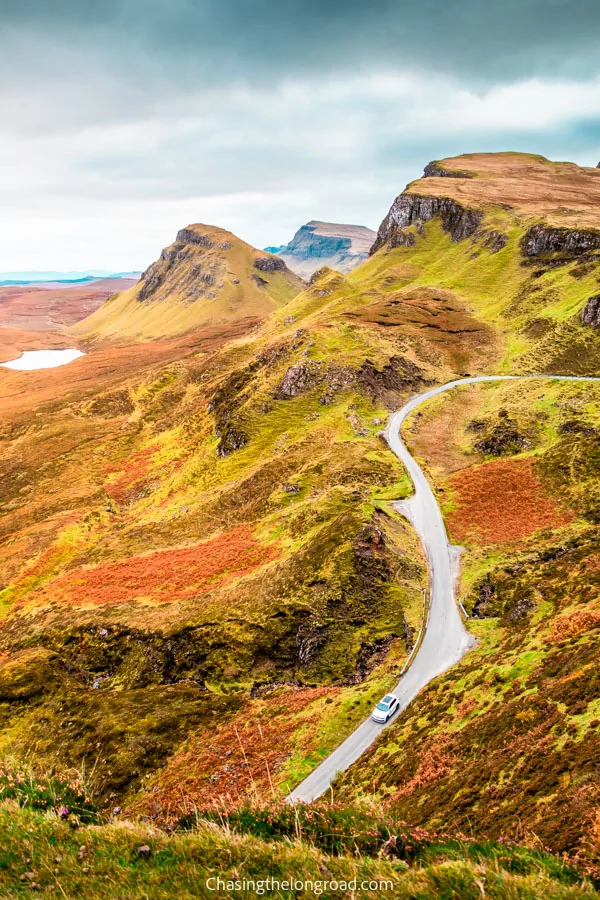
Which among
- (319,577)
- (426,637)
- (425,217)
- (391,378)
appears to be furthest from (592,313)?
(425,217)

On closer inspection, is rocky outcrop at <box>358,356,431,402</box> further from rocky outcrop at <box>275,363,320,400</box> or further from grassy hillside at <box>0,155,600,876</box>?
rocky outcrop at <box>275,363,320,400</box>

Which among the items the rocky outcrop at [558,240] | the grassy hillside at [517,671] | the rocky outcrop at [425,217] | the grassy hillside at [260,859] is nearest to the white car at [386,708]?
the grassy hillside at [517,671]

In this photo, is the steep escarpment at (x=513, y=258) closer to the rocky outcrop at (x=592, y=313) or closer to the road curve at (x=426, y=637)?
the rocky outcrop at (x=592, y=313)

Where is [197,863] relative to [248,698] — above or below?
above

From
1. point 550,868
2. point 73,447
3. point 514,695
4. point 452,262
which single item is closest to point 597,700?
point 514,695

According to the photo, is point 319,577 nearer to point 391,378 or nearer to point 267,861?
point 267,861

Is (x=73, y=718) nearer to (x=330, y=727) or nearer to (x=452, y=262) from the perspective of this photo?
(x=330, y=727)
